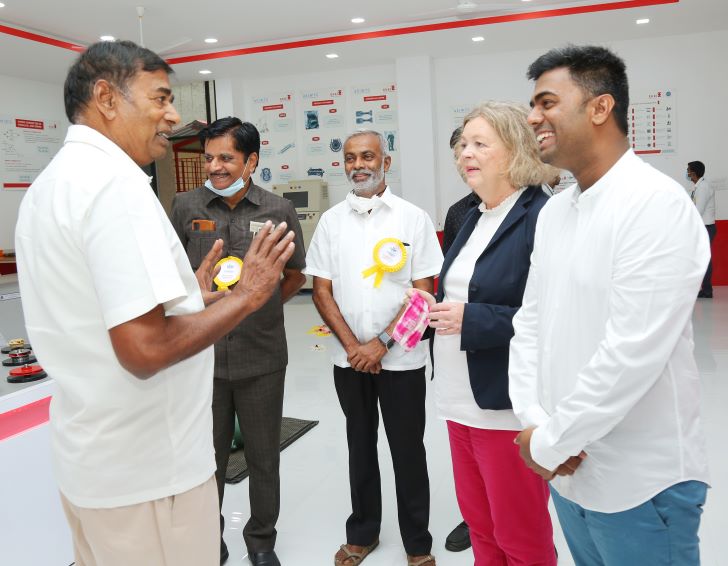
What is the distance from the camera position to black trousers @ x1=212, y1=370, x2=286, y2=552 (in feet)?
8.29

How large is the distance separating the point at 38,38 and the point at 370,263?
22.3 ft

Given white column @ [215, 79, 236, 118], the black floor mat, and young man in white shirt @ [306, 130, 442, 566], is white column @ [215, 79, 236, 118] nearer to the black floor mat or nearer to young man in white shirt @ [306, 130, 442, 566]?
the black floor mat

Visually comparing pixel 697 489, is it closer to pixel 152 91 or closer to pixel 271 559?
pixel 152 91

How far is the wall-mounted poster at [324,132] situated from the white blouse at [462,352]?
7872 millimetres

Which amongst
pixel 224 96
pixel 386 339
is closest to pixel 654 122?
pixel 224 96

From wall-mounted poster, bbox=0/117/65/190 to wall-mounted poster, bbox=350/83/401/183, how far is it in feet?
15.6

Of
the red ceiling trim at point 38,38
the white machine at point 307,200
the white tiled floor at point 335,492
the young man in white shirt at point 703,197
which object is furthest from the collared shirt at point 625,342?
the white machine at point 307,200

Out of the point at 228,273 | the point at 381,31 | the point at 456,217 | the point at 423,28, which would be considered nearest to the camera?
the point at 228,273

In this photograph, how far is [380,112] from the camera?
954cm

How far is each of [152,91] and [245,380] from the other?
55.5 inches

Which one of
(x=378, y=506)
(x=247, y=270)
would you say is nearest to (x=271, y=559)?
(x=378, y=506)

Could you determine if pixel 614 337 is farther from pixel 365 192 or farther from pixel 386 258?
pixel 365 192

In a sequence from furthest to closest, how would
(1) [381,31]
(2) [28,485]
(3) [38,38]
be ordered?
(1) [381,31] → (3) [38,38] → (2) [28,485]

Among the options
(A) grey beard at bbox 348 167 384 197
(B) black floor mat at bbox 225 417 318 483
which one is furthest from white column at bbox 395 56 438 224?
(A) grey beard at bbox 348 167 384 197
